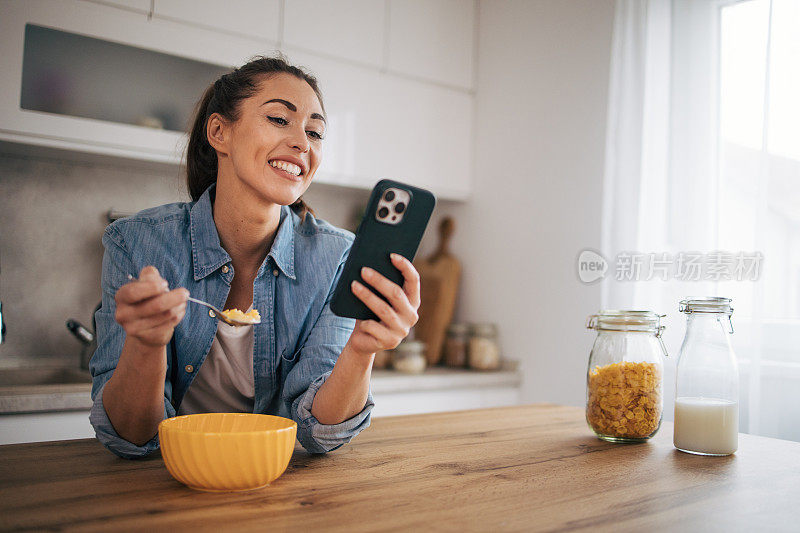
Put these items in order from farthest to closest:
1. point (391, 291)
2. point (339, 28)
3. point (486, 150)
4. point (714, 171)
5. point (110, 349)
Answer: point (486, 150) → point (339, 28) → point (714, 171) → point (110, 349) → point (391, 291)

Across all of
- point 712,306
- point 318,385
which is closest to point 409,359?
point 318,385

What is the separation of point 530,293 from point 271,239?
1531 mm

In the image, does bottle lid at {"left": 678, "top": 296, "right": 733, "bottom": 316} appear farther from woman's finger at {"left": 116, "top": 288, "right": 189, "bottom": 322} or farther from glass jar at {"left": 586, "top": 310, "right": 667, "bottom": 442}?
woman's finger at {"left": 116, "top": 288, "right": 189, "bottom": 322}

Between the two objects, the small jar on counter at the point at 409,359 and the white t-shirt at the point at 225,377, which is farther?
the small jar on counter at the point at 409,359

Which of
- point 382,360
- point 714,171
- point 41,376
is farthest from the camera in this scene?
point 382,360

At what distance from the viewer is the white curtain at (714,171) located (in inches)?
74.4

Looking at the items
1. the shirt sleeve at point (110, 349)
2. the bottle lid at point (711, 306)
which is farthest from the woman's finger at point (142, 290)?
the bottle lid at point (711, 306)

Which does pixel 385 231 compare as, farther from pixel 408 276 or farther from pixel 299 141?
pixel 299 141

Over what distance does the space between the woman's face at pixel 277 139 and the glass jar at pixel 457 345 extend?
160 centimetres

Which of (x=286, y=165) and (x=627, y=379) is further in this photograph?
(x=286, y=165)

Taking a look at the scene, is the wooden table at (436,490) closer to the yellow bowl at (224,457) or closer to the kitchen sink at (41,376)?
the yellow bowl at (224,457)

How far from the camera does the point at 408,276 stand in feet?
2.83

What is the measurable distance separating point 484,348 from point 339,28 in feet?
4.51

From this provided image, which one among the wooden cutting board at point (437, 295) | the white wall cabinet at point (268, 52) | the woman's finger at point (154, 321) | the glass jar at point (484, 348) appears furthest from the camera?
the wooden cutting board at point (437, 295)
